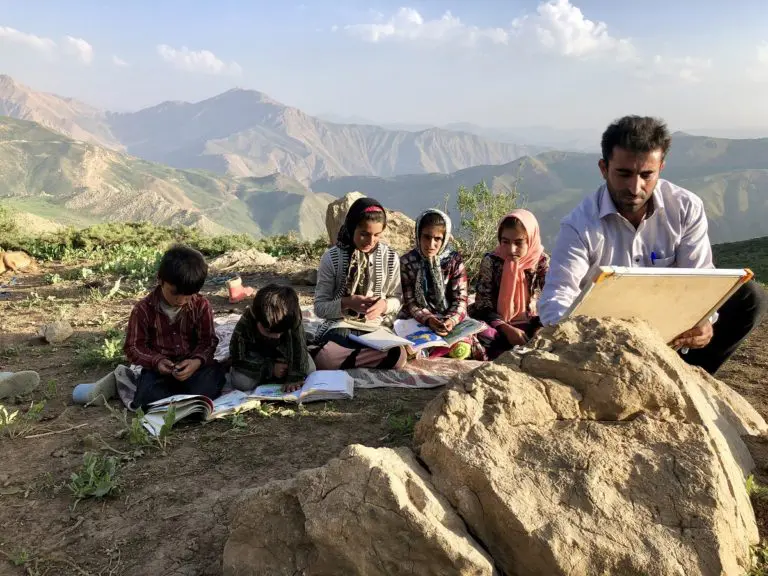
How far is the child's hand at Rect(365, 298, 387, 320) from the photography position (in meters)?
4.34

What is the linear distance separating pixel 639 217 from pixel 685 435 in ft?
5.17

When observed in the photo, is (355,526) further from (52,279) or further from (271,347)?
(52,279)

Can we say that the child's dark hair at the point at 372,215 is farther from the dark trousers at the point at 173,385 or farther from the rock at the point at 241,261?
the rock at the point at 241,261

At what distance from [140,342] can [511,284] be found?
2.96m

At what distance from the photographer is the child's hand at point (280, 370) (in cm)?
375

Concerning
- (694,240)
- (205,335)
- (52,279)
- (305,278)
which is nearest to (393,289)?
(205,335)

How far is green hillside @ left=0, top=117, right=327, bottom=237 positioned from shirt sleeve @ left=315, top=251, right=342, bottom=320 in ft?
267

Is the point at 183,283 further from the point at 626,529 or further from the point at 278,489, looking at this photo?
the point at 626,529

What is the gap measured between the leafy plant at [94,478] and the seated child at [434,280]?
256cm

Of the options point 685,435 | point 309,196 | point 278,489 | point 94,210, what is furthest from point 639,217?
point 309,196

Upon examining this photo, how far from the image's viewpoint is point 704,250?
3.10 meters

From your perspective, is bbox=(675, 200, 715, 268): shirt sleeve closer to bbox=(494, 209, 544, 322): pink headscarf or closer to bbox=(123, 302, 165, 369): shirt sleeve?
bbox=(494, 209, 544, 322): pink headscarf

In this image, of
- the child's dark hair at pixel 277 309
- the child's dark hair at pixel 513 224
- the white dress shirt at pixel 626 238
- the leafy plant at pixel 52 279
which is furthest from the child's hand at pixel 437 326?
the leafy plant at pixel 52 279

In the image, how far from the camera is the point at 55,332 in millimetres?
4918
